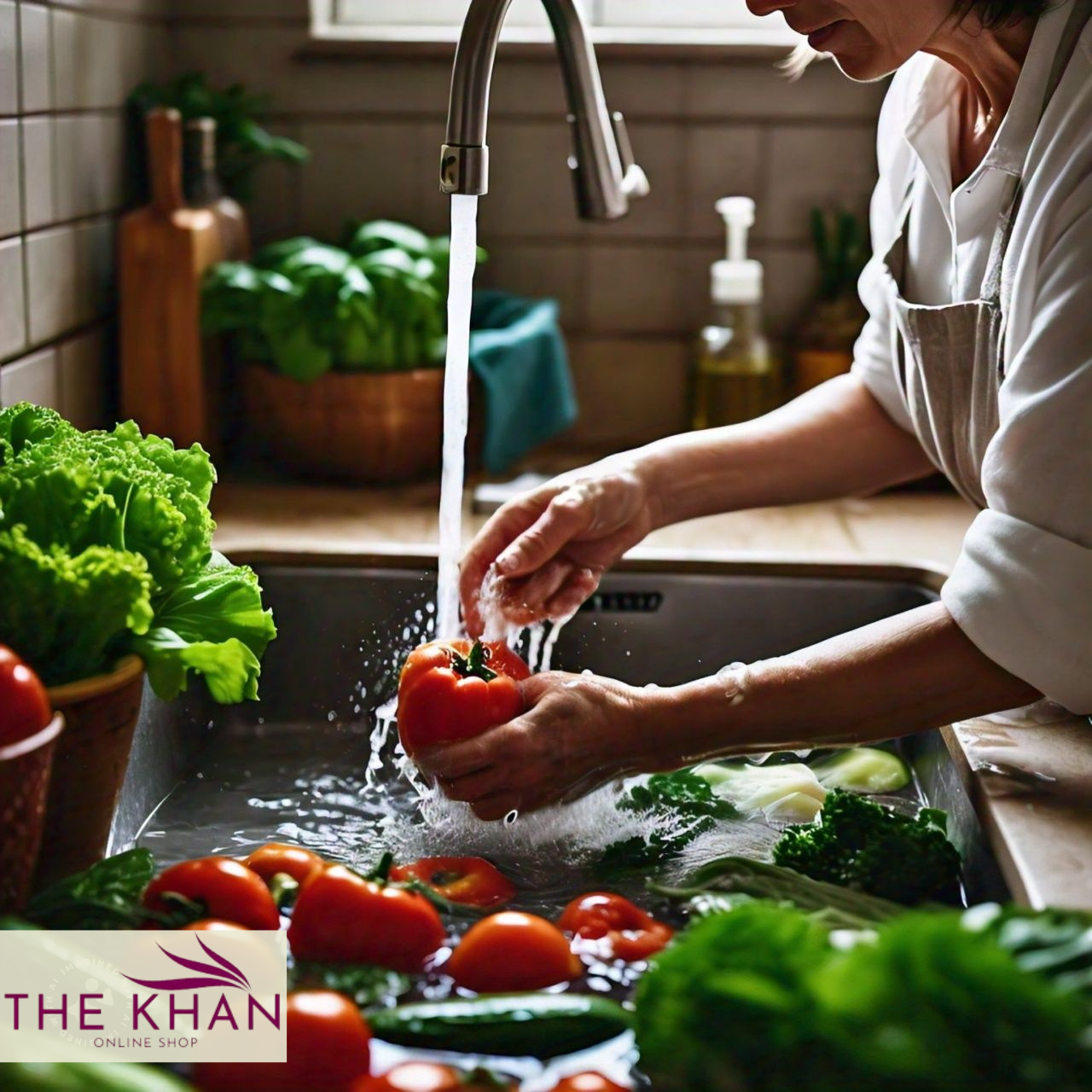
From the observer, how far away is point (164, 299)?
1.75 metres

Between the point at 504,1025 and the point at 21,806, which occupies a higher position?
the point at 21,806

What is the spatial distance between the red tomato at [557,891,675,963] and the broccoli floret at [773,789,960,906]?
4.3 inches

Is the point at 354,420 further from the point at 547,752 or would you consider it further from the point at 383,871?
the point at 383,871

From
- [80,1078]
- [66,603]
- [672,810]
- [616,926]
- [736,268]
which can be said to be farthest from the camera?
[736,268]

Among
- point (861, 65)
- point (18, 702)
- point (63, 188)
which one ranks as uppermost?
point (861, 65)

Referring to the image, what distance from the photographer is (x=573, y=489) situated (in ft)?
4.26

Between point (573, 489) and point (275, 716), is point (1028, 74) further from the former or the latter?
point (275, 716)

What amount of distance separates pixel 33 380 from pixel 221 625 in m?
0.73

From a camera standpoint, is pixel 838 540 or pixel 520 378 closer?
pixel 838 540

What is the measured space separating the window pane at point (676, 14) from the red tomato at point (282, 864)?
1565 millimetres

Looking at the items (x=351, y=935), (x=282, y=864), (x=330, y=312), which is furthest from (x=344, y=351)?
(x=351, y=935)

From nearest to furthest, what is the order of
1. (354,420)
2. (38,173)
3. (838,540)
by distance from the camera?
(38,173) < (838,540) < (354,420)

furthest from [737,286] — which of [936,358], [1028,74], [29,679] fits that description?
[29,679]

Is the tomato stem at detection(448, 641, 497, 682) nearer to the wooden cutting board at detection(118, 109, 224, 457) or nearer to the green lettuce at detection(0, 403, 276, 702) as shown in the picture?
the green lettuce at detection(0, 403, 276, 702)
